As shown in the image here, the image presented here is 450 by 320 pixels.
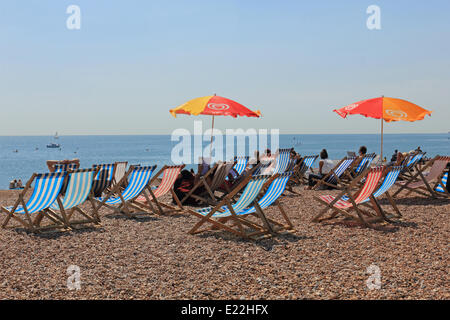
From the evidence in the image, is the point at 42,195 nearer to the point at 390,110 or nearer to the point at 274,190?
the point at 274,190

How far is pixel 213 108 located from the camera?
29.5 feet

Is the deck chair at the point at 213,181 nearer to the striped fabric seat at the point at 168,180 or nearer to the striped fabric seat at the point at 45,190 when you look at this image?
the striped fabric seat at the point at 168,180

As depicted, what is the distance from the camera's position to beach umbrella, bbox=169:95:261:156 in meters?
8.95

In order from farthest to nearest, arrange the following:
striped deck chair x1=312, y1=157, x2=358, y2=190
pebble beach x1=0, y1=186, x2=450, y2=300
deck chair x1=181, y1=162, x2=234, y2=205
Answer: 1. striped deck chair x1=312, y1=157, x2=358, y2=190
2. deck chair x1=181, y1=162, x2=234, y2=205
3. pebble beach x1=0, y1=186, x2=450, y2=300

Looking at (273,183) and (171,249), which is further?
(273,183)

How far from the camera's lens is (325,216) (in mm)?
6891

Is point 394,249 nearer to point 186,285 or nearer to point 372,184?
point 372,184

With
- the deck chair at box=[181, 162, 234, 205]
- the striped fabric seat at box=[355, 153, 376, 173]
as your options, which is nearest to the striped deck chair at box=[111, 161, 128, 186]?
the deck chair at box=[181, 162, 234, 205]

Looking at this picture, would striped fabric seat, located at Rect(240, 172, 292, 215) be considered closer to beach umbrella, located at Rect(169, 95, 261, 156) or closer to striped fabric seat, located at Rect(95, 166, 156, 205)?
striped fabric seat, located at Rect(95, 166, 156, 205)

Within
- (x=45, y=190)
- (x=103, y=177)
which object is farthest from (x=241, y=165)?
(x=45, y=190)

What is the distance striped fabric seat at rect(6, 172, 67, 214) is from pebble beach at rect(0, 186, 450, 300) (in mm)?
385

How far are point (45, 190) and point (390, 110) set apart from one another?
6.23m

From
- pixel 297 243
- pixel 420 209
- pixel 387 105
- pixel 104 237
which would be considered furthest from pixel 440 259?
pixel 387 105
